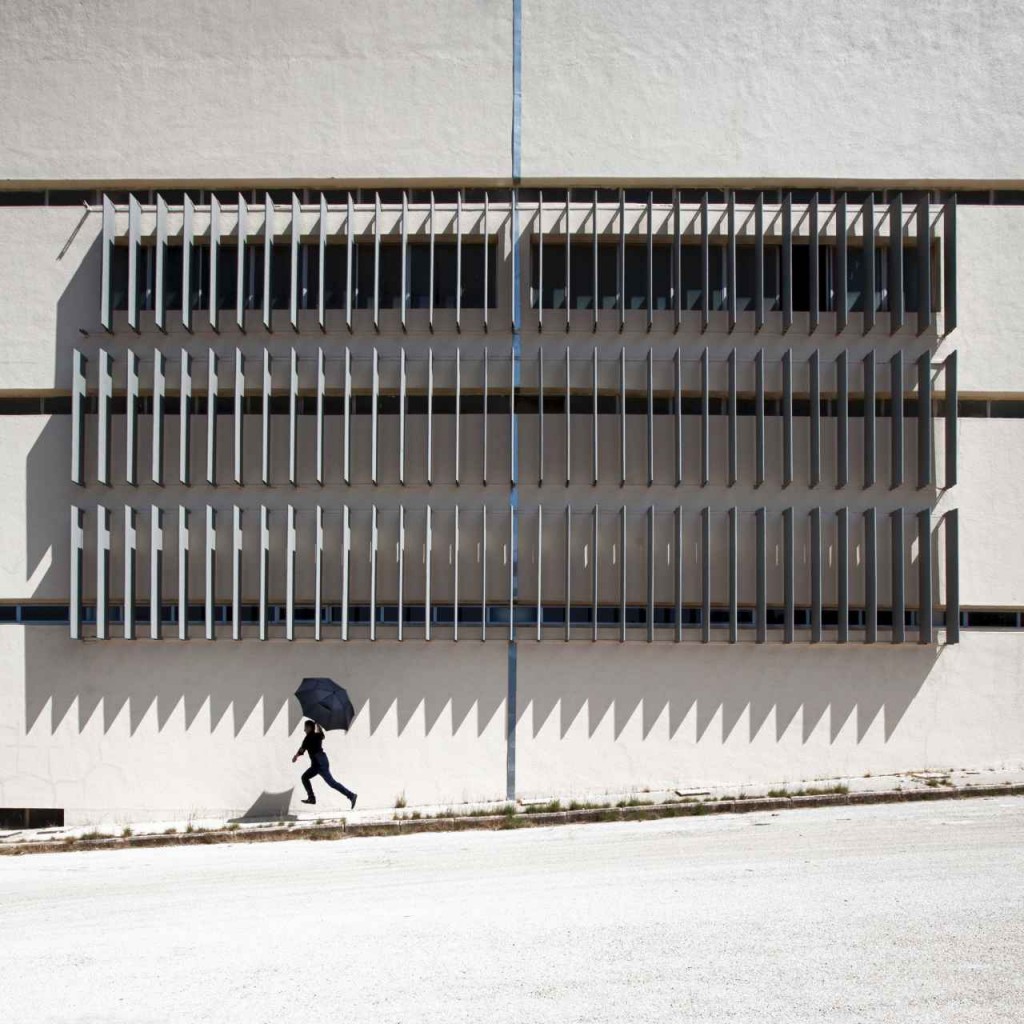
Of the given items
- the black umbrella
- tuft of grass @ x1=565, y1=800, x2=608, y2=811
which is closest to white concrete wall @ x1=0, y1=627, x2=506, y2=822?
the black umbrella

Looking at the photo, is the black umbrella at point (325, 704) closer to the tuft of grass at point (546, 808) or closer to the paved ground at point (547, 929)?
the paved ground at point (547, 929)

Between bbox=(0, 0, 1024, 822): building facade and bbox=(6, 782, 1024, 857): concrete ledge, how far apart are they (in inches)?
53.1

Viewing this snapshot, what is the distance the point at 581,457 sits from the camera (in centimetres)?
1694

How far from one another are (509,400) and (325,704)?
5.49 metres

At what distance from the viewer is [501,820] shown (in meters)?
14.7

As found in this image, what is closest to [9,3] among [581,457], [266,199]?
[266,199]

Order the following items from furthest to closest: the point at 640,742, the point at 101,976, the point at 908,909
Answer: the point at 640,742 < the point at 908,909 < the point at 101,976

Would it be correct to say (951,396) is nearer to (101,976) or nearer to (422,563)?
(422,563)

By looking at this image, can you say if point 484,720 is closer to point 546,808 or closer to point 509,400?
point 546,808

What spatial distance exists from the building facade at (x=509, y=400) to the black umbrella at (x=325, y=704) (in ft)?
2.84

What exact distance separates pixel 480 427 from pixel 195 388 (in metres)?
4.53

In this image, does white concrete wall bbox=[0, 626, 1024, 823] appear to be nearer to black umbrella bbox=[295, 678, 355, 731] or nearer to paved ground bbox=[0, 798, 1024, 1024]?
black umbrella bbox=[295, 678, 355, 731]

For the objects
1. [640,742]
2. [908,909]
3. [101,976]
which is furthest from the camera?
[640,742]

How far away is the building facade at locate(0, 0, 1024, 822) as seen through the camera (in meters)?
16.4
